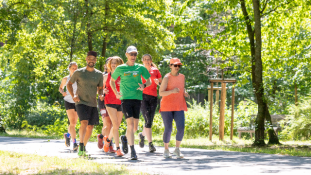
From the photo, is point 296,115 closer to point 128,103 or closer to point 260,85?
point 260,85

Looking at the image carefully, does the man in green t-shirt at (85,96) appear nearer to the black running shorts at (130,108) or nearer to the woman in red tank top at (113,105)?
the woman in red tank top at (113,105)

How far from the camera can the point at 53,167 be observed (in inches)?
253

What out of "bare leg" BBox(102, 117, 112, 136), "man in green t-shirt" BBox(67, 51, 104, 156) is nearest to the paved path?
"man in green t-shirt" BBox(67, 51, 104, 156)

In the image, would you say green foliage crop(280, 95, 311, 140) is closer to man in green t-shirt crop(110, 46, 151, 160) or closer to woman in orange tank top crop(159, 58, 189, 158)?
woman in orange tank top crop(159, 58, 189, 158)

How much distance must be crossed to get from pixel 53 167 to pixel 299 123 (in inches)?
479

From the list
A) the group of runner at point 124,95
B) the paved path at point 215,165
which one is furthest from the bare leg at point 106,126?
the paved path at point 215,165

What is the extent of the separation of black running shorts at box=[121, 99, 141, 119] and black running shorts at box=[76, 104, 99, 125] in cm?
68

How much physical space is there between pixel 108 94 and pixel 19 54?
1344cm

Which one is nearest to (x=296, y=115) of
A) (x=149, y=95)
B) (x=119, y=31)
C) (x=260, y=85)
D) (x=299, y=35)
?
(x=299, y=35)

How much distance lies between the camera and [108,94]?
8773mm

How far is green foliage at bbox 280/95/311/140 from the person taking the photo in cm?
1603

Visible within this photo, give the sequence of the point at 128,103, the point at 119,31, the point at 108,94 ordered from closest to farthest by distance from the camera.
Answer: the point at 128,103 < the point at 108,94 < the point at 119,31

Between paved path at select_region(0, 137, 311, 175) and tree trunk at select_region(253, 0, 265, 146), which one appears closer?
paved path at select_region(0, 137, 311, 175)

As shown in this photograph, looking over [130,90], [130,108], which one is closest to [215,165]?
[130,108]
